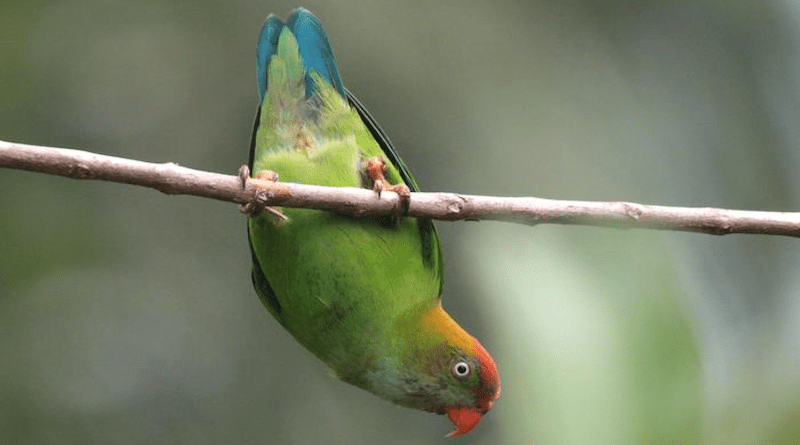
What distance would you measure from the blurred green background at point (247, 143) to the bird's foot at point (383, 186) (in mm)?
2723

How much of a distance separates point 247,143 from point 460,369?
387cm

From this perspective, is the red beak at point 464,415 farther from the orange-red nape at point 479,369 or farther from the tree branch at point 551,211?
the tree branch at point 551,211

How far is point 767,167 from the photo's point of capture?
6508 mm

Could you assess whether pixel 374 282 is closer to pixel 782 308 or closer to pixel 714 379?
pixel 714 379

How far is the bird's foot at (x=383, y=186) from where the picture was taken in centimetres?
341

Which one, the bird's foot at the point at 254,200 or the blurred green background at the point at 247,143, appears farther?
the blurred green background at the point at 247,143

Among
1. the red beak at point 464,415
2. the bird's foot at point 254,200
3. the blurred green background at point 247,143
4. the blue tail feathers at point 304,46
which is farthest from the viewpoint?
the blurred green background at point 247,143

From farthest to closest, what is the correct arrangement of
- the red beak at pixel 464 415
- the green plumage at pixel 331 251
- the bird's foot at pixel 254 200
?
the red beak at pixel 464 415, the green plumage at pixel 331 251, the bird's foot at pixel 254 200

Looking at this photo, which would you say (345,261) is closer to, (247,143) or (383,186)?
(383,186)

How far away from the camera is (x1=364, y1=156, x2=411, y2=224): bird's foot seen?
3.41 meters

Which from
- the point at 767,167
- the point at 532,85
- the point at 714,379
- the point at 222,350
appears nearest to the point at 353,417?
the point at 222,350

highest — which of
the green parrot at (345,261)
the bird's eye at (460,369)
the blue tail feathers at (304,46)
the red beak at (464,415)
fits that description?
the blue tail feathers at (304,46)

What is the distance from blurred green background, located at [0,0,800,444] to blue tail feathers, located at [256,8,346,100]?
2581 millimetres

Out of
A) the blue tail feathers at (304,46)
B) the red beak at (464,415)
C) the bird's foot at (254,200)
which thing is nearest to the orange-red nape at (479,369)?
the red beak at (464,415)
